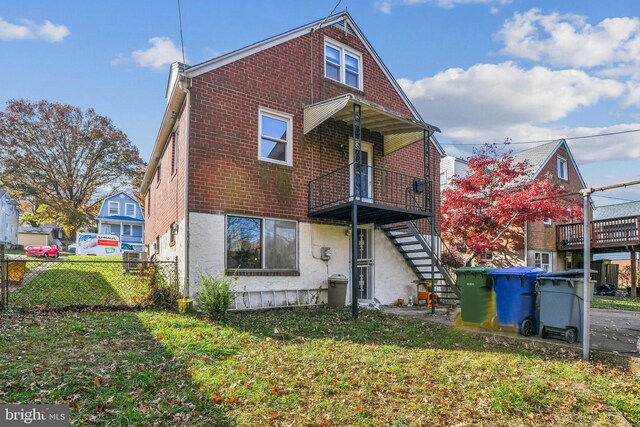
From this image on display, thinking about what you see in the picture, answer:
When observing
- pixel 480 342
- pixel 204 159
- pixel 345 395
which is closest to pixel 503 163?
pixel 480 342

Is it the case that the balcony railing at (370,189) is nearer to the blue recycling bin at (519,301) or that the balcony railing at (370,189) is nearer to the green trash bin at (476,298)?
the green trash bin at (476,298)

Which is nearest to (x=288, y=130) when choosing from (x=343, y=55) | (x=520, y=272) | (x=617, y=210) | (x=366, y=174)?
(x=366, y=174)

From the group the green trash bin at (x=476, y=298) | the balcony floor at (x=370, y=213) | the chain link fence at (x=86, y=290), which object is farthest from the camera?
the balcony floor at (x=370, y=213)

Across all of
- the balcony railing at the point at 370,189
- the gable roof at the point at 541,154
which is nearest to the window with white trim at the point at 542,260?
the gable roof at the point at 541,154

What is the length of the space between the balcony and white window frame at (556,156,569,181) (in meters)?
16.8

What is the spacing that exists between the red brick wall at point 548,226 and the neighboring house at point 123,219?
33871 millimetres

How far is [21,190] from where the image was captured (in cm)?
3538

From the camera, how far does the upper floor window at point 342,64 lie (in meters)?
11.9

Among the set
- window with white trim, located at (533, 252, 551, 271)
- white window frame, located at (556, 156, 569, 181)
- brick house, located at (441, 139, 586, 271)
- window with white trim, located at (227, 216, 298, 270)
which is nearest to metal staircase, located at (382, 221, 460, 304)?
window with white trim, located at (227, 216, 298, 270)

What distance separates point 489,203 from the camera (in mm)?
17000

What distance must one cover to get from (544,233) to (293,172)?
18000 millimetres

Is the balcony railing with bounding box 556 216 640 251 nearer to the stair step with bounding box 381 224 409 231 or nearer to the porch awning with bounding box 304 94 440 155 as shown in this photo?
the stair step with bounding box 381 224 409 231

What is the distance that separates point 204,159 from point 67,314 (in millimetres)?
4426

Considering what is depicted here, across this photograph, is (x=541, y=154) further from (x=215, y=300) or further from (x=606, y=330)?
(x=215, y=300)
